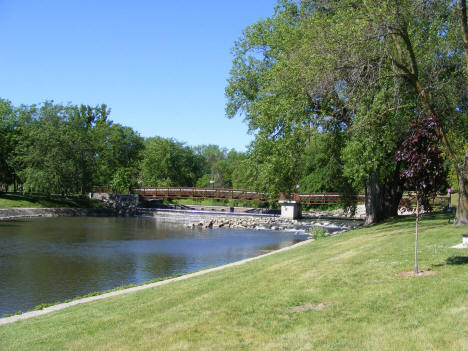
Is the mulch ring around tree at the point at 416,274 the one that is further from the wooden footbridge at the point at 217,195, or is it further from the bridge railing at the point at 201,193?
the bridge railing at the point at 201,193

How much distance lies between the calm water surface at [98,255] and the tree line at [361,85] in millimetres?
6207

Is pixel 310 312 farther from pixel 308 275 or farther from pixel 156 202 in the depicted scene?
pixel 156 202

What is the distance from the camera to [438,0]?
1503 cm

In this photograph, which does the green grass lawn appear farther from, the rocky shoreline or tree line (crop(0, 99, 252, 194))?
the rocky shoreline

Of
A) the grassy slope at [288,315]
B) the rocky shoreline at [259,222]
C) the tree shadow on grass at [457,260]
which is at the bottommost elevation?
the rocky shoreline at [259,222]

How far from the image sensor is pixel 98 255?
923 inches

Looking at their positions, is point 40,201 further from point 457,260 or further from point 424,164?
point 424,164

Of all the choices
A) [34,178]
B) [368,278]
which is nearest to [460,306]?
[368,278]

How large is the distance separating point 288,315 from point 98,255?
712 inches

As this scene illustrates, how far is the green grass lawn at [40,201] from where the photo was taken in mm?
49562

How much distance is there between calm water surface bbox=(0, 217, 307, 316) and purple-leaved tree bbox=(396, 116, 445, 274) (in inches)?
434

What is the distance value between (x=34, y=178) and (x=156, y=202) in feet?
59.3

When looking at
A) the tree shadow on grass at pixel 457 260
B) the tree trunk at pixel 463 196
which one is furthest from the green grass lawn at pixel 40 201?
the tree shadow on grass at pixel 457 260

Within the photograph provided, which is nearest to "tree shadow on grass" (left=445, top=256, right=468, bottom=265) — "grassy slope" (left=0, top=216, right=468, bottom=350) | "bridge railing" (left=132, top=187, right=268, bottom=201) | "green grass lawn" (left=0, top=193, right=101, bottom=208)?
"grassy slope" (left=0, top=216, right=468, bottom=350)
